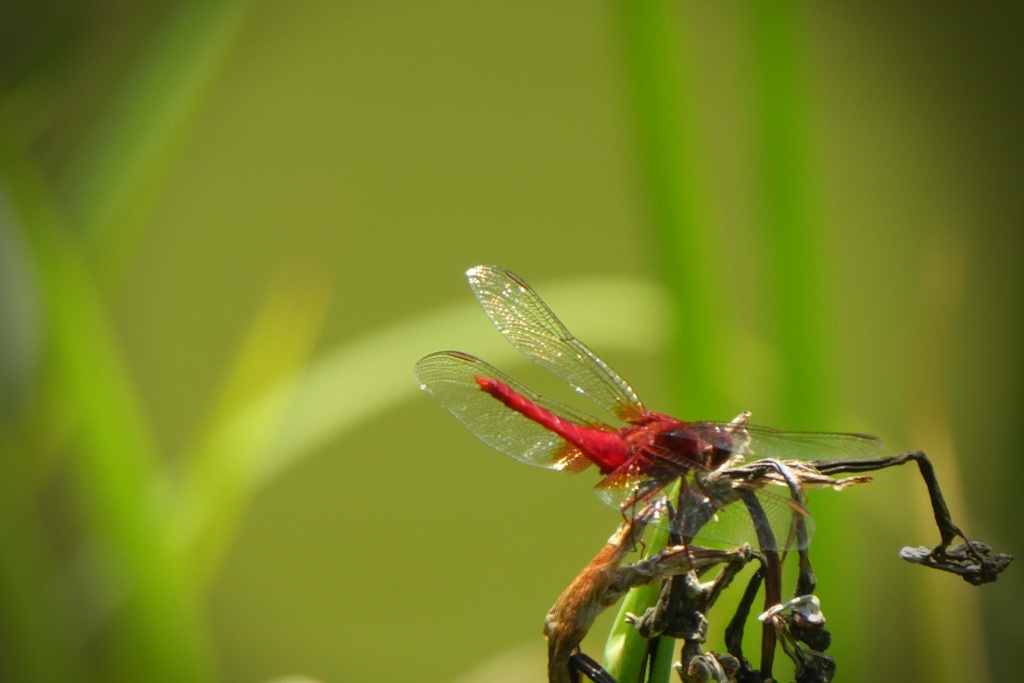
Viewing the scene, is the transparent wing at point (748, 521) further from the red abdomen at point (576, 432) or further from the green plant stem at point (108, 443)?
the green plant stem at point (108, 443)

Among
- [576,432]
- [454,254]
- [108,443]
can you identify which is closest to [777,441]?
[576,432]

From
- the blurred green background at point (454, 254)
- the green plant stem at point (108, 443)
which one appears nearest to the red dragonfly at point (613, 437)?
the green plant stem at point (108, 443)

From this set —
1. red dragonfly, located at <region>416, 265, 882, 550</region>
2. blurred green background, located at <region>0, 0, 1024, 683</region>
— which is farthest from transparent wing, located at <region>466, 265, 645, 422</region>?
blurred green background, located at <region>0, 0, 1024, 683</region>

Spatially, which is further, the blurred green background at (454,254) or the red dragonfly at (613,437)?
the blurred green background at (454,254)

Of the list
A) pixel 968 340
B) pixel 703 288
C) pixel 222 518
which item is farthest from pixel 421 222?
pixel 703 288

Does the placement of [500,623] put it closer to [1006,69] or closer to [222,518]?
[222,518]

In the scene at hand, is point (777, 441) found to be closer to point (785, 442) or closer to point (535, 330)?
point (785, 442)

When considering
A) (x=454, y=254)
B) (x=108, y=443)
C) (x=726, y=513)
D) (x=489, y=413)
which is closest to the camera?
(x=726, y=513)
